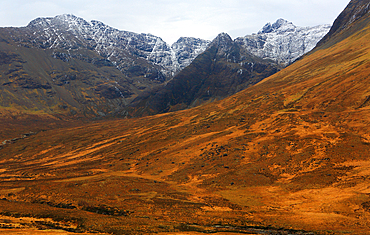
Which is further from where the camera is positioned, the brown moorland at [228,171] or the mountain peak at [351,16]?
the mountain peak at [351,16]

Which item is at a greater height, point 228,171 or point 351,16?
point 351,16

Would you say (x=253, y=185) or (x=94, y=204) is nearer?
(x=94, y=204)

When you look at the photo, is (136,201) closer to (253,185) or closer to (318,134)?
(253,185)

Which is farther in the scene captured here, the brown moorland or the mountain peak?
the mountain peak

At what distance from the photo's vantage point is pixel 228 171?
59.6m

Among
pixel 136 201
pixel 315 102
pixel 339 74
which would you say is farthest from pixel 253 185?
pixel 339 74

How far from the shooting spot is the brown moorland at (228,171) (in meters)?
35.0

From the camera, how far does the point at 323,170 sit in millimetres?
49812

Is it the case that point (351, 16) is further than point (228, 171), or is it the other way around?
point (351, 16)

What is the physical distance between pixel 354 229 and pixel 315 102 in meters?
67.3

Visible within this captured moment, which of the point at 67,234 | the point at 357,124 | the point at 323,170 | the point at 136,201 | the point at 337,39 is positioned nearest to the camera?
the point at 67,234

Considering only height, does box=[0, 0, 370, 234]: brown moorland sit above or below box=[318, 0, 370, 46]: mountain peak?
below

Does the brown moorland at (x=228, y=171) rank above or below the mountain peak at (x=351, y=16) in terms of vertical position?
below

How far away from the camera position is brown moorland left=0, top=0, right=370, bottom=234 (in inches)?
1379
